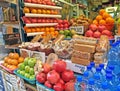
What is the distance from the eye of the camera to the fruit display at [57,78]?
1.72 m

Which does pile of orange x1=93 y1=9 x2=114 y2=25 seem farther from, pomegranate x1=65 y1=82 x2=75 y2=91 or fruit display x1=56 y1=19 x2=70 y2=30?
fruit display x1=56 y1=19 x2=70 y2=30

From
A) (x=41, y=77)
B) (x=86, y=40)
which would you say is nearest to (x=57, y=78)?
(x=41, y=77)

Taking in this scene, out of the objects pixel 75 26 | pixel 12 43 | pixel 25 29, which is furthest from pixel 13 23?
pixel 75 26

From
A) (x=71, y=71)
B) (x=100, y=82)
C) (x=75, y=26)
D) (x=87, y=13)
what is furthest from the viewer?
(x=87, y=13)

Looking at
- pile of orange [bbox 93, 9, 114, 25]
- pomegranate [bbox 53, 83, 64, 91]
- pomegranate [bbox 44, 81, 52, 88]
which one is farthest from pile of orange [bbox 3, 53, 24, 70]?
pile of orange [bbox 93, 9, 114, 25]

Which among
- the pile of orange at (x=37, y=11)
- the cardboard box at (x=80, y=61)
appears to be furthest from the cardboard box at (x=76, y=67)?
the pile of orange at (x=37, y=11)

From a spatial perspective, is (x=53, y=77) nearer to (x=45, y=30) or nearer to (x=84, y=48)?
(x=84, y=48)

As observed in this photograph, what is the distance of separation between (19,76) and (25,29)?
1614mm

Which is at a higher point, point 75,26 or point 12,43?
point 75,26

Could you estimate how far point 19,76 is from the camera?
2260 mm

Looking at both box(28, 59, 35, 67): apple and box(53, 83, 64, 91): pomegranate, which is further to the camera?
box(28, 59, 35, 67): apple

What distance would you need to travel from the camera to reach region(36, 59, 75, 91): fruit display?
5.64 ft

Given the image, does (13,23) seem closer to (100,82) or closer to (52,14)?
(52,14)

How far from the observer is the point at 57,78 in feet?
5.73
